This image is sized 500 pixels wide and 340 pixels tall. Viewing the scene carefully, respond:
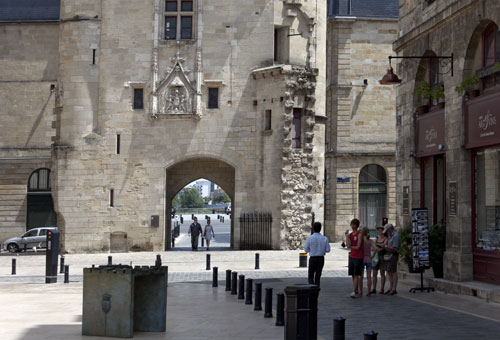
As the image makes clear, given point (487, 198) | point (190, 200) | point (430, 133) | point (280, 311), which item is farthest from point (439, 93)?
point (190, 200)

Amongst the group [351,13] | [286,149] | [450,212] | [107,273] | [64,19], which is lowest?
[107,273]

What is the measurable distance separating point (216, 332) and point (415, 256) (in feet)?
20.7

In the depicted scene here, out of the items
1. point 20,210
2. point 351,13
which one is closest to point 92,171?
point 20,210

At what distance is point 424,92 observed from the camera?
58.6 ft

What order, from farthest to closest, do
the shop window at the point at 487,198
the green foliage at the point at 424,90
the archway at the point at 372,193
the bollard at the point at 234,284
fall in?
1. the archway at the point at 372,193
2. the green foliage at the point at 424,90
3. the bollard at the point at 234,284
4. the shop window at the point at 487,198

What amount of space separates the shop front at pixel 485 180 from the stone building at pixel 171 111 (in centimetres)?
1475

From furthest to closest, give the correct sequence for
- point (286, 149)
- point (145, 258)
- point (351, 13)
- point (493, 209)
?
point (351, 13)
point (286, 149)
point (145, 258)
point (493, 209)

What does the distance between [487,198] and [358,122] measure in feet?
81.6

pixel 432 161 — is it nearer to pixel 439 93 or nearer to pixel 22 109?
pixel 439 93

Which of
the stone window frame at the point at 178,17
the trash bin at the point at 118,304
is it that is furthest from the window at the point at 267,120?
the trash bin at the point at 118,304

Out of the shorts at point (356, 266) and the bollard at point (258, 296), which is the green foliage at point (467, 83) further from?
the bollard at point (258, 296)

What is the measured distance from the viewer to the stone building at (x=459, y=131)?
15086 millimetres

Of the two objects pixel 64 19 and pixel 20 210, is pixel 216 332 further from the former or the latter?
pixel 20 210

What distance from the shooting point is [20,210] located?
40812mm
